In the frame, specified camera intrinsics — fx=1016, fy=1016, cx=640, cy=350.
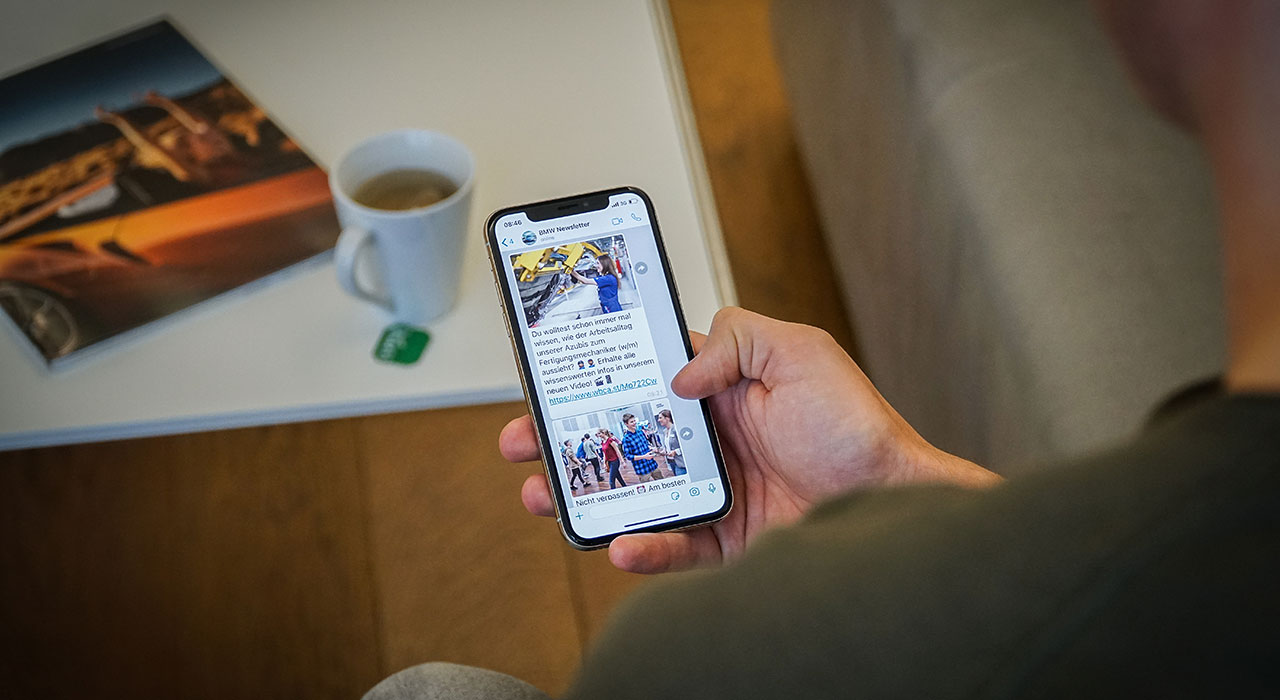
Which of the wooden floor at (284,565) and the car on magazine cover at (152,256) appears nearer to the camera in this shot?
the car on magazine cover at (152,256)

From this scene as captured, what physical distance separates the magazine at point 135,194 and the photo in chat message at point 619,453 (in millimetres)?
283

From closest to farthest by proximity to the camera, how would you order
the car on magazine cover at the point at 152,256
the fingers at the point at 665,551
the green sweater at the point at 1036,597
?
the green sweater at the point at 1036,597
the fingers at the point at 665,551
the car on magazine cover at the point at 152,256

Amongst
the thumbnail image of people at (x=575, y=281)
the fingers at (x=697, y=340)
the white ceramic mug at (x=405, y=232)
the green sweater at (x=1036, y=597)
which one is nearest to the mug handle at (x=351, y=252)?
the white ceramic mug at (x=405, y=232)

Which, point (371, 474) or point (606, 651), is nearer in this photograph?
point (606, 651)

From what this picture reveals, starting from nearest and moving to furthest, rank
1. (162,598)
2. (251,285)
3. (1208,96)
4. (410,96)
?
(1208,96), (251,285), (410,96), (162,598)

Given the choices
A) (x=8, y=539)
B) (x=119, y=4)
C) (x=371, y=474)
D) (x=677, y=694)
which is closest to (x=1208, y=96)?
(x=677, y=694)

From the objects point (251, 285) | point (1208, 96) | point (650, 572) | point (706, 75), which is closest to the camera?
point (1208, 96)

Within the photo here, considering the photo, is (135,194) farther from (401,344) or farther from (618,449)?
(618,449)

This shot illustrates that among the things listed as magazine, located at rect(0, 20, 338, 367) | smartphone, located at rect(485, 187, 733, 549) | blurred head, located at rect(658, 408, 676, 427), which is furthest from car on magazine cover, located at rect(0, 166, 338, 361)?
blurred head, located at rect(658, 408, 676, 427)

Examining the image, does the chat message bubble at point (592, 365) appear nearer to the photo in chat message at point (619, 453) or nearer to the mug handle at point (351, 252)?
the photo in chat message at point (619, 453)

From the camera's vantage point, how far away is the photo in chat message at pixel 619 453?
0.66m

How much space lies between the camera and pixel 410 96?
2.95 feet

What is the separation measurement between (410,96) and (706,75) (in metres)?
0.77

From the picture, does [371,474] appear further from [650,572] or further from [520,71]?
[650,572]
